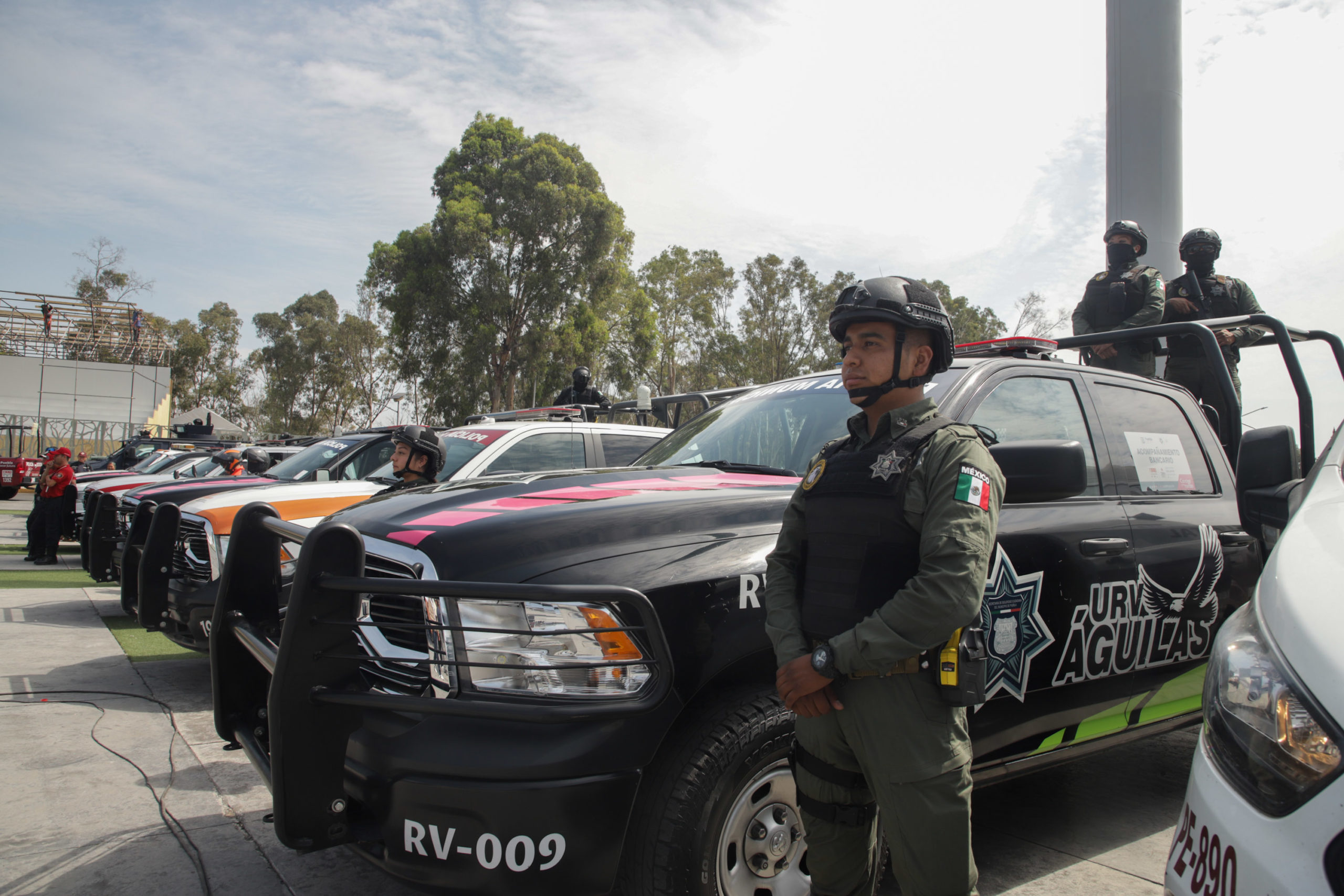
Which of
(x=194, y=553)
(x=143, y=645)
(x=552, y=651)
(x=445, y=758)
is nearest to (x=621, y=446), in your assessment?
(x=194, y=553)

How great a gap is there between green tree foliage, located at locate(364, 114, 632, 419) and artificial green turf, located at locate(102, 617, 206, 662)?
69.5 feet

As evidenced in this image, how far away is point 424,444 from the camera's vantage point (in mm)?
5398

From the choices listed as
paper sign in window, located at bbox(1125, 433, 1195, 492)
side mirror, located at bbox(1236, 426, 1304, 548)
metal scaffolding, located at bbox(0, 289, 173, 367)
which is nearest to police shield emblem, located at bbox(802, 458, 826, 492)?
side mirror, located at bbox(1236, 426, 1304, 548)

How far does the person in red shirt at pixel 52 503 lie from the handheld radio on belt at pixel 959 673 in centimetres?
1296

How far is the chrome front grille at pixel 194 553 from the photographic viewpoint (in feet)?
→ 18.5

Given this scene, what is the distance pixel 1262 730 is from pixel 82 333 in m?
51.5

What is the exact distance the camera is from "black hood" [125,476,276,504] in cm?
666

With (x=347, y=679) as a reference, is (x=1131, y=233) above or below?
above

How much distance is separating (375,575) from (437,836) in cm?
81

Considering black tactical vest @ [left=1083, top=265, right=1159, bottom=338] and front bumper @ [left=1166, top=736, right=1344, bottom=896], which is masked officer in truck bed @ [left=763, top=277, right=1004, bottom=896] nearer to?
front bumper @ [left=1166, top=736, right=1344, bottom=896]

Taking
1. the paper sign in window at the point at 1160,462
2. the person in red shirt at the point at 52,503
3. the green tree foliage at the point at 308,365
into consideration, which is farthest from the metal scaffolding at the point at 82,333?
the paper sign in window at the point at 1160,462

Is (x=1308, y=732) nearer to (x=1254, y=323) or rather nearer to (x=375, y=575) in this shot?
(x=375, y=575)

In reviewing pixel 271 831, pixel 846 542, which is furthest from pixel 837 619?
pixel 271 831

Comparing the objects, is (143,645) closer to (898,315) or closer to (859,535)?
(859,535)
